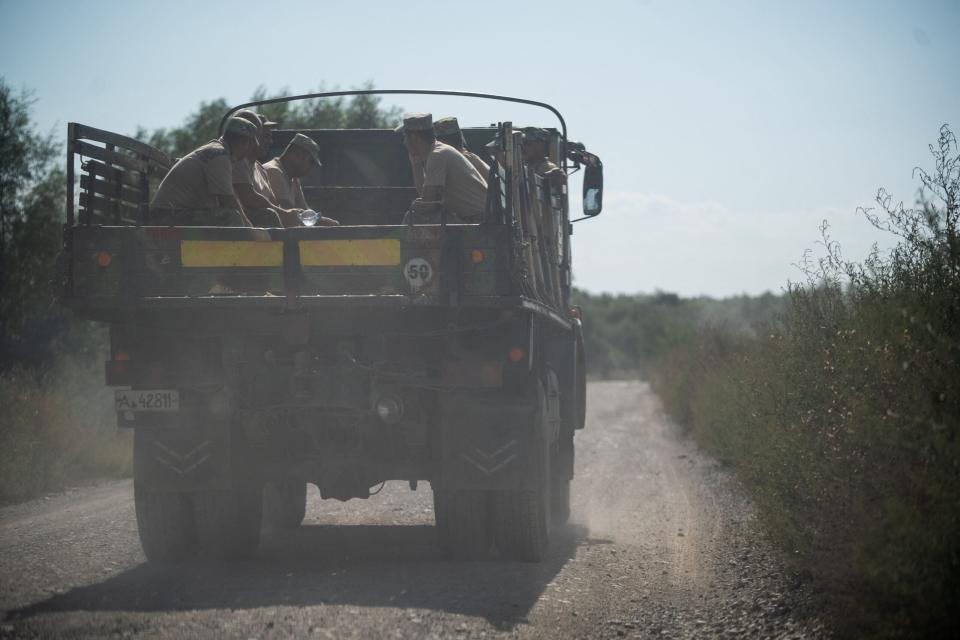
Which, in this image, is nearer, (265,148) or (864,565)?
(864,565)

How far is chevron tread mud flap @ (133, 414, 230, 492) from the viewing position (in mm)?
6941

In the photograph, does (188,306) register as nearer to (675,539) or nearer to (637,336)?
(675,539)

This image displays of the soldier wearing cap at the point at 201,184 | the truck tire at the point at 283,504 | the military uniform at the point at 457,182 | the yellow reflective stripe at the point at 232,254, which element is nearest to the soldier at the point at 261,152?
the soldier wearing cap at the point at 201,184

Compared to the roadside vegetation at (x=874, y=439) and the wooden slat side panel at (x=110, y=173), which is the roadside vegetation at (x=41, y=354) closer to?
the wooden slat side panel at (x=110, y=173)

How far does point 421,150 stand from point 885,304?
3039 millimetres

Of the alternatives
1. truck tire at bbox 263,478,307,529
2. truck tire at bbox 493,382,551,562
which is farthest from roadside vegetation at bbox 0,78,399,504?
truck tire at bbox 493,382,551,562

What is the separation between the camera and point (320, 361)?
22.7 feet

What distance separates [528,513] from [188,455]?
206 cm

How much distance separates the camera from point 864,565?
4914 mm

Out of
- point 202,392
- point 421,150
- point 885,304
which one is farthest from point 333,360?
point 885,304

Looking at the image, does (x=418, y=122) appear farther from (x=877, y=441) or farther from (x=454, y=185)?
Answer: (x=877, y=441)

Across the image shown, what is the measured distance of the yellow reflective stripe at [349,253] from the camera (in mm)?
6652

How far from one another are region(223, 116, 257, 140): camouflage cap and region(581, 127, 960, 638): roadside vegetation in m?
3.86

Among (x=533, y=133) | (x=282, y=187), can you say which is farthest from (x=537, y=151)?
(x=282, y=187)
